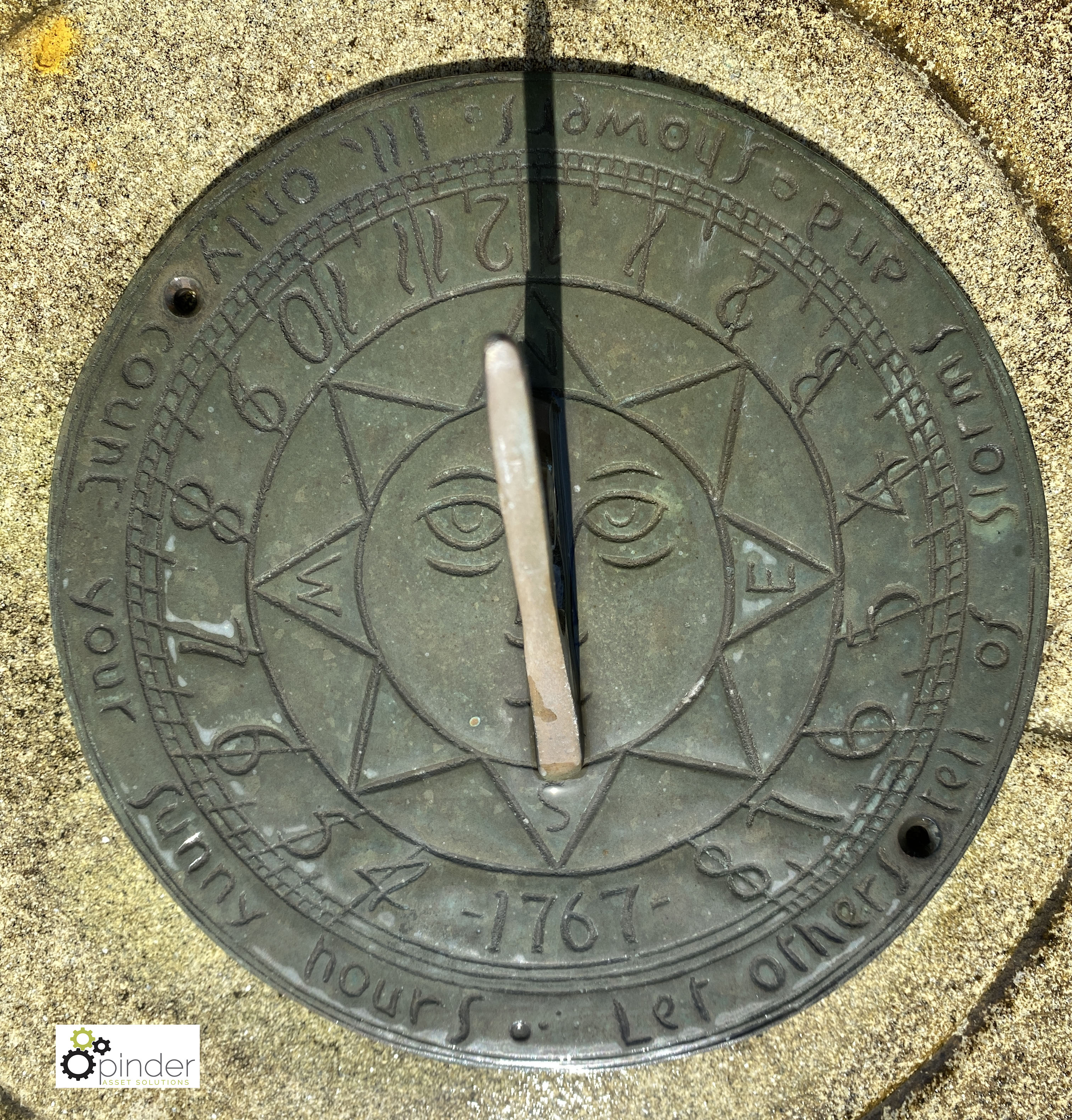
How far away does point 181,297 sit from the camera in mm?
1531

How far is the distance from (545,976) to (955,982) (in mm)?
803

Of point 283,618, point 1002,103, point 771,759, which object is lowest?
point 771,759

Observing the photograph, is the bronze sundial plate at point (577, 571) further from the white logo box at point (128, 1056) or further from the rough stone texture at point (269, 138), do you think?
Result: the white logo box at point (128, 1056)

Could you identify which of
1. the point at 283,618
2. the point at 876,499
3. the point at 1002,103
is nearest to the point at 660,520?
the point at 876,499

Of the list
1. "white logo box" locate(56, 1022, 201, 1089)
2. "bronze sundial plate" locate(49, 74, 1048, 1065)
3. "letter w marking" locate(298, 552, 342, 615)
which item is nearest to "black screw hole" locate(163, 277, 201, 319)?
"bronze sundial plate" locate(49, 74, 1048, 1065)

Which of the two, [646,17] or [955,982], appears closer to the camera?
[646,17]

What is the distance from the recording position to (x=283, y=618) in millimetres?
1548

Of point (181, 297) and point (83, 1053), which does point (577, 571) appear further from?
point (83, 1053)

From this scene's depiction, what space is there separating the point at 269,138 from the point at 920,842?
1.75 meters

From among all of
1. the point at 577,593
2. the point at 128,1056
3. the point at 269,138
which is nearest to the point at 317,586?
the point at 577,593

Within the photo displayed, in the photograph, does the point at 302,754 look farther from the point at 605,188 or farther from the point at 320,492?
the point at 605,188

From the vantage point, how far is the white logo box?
5.47 ft

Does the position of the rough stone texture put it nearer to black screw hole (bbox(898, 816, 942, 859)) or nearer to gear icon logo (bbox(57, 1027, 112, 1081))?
gear icon logo (bbox(57, 1027, 112, 1081))

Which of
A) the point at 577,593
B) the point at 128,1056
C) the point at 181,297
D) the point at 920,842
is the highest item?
the point at 181,297
